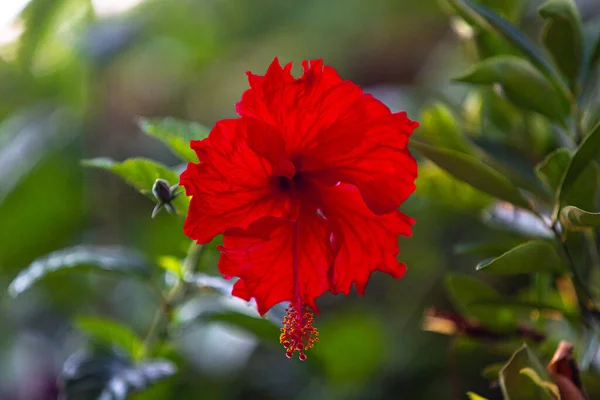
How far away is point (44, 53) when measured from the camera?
1.64 m

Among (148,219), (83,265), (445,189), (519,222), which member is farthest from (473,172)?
(148,219)

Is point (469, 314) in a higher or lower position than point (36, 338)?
higher

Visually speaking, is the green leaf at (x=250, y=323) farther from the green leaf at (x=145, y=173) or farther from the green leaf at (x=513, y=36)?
the green leaf at (x=513, y=36)

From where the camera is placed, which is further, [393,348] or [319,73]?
[393,348]

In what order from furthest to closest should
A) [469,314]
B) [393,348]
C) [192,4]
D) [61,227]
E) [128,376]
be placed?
[192,4]
[61,227]
[393,348]
[469,314]
[128,376]

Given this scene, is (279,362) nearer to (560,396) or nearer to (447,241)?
(447,241)

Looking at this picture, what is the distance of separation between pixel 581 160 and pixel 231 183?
0.31 metres

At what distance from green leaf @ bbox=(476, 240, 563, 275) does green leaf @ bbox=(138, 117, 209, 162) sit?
0.98 feet

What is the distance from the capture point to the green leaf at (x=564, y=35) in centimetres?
65

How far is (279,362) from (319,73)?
2.74 feet

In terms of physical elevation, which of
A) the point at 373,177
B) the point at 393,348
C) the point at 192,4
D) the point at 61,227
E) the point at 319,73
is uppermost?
the point at 319,73

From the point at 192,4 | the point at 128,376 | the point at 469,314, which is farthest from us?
the point at 192,4

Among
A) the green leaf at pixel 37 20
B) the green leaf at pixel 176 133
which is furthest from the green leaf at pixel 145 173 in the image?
the green leaf at pixel 37 20

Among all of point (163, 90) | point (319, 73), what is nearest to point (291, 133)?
point (319, 73)
